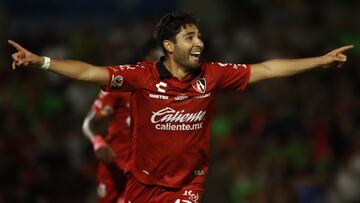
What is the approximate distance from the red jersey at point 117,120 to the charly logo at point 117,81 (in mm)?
1535

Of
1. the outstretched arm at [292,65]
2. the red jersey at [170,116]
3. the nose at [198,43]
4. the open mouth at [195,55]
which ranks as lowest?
the red jersey at [170,116]

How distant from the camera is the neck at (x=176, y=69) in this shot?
742 cm

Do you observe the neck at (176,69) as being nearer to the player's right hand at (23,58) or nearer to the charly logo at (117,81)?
the charly logo at (117,81)

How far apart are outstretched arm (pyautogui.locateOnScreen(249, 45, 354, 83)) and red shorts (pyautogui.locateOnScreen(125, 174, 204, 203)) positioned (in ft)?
3.17

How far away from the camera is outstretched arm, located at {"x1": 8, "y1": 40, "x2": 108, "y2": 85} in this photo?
6676 millimetres

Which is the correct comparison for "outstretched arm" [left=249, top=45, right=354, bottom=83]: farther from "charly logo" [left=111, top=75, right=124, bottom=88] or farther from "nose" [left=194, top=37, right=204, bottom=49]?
"charly logo" [left=111, top=75, right=124, bottom=88]

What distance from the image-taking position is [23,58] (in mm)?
6688

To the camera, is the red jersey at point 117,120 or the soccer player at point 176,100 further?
the red jersey at point 117,120

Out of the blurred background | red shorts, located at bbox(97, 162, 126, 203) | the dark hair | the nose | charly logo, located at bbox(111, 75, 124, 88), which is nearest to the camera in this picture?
charly logo, located at bbox(111, 75, 124, 88)

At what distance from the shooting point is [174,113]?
7.31 m

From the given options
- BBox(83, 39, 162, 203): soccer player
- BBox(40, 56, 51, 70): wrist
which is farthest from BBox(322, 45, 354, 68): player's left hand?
BBox(40, 56, 51, 70): wrist

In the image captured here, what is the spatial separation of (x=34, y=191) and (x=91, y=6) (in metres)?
5.04

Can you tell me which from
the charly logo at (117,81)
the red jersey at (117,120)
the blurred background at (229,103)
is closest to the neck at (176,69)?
the charly logo at (117,81)

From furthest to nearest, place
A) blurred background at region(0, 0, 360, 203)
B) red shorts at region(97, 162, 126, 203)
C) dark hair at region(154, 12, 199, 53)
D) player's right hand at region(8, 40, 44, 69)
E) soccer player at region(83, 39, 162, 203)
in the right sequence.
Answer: blurred background at region(0, 0, 360, 203) < red shorts at region(97, 162, 126, 203) < soccer player at region(83, 39, 162, 203) < dark hair at region(154, 12, 199, 53) < player's right hand at region(8, 40, 44, 69)
